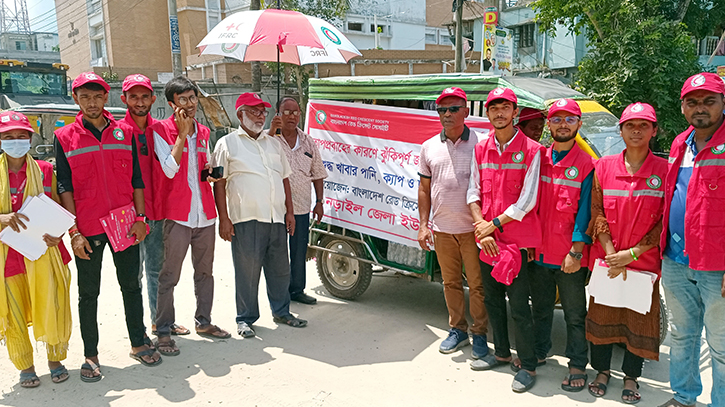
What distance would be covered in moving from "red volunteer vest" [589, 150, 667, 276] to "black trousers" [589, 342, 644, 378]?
2.10ft

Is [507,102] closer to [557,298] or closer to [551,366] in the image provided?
[557,298]

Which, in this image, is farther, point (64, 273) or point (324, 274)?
point (324, 274)

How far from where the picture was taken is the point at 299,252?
5668 millimetres

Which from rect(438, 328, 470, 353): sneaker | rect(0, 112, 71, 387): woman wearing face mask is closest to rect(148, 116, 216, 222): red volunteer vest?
rect(0, 112, 71, 387): woman wearing face mask

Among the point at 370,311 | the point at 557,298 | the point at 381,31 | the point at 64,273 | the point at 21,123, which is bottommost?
the point at 370,311

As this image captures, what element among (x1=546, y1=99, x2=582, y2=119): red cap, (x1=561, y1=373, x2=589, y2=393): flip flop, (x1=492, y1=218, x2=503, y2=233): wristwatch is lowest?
(x1=561, y1=373, x2=589, y2=393): flip flop

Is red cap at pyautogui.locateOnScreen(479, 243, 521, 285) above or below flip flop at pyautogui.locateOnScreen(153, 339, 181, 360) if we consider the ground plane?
above

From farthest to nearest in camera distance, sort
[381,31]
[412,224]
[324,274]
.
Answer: [381,31] → [324,274] → [412,224]

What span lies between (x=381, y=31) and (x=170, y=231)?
104ft

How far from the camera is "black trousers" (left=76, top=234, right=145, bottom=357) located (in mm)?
3992

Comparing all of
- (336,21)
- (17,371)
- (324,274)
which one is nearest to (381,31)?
(336,21)

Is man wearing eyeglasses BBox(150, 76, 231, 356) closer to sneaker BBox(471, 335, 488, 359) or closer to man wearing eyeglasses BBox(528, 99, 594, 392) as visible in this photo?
sneaker BBox(471, 335, 488, 359)

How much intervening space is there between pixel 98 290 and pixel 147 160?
3.51ft

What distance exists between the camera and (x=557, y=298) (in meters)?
4.44
